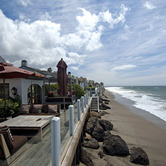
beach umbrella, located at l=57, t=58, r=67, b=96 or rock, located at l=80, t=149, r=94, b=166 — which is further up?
beach umbrella, located at l=57, t=58, r=67, b=96

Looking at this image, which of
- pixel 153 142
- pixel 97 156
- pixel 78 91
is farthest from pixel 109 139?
pixel 78 91

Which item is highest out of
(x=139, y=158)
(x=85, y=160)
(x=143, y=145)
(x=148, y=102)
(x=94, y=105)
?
(x=94, y=105)

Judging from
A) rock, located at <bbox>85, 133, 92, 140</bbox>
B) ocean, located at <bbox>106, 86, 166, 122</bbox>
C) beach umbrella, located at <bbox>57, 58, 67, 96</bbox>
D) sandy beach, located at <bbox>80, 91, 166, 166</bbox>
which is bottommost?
ocean, located at <bbox>106, 86, 166, 122</bbox>

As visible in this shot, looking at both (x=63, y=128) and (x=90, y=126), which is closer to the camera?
(x=63, y=128)

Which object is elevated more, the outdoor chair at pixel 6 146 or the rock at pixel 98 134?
the outdoor chair at pixel 6 146

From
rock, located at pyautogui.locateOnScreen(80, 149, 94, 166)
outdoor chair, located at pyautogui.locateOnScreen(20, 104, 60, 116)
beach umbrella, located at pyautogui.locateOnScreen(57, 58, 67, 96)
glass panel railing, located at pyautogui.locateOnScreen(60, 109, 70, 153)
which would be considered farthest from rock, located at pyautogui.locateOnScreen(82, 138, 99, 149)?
glass panel railing, located at pyautogui.locateOnScreen(60, 109, 70, 153)

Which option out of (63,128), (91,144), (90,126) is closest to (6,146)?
(63,128)

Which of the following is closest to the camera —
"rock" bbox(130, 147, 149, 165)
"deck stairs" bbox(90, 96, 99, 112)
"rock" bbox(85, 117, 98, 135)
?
"rock" bbox(130, 147, 149, 165)

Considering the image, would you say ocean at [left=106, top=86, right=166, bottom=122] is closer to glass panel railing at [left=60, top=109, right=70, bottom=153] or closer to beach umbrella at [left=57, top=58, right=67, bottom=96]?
beach umbrella at [left=57, top=58, right=67, bottom=96]

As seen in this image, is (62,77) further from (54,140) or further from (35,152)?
(35,152)

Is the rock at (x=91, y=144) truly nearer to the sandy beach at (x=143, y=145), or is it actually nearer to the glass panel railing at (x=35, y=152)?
the sandy beach at (x=143, y=145)

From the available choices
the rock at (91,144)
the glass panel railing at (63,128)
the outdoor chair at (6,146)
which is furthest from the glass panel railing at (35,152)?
the rock at (91,144)

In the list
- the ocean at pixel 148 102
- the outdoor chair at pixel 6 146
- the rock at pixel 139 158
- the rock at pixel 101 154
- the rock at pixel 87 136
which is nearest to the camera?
the outdoor chair at pixel 6 146

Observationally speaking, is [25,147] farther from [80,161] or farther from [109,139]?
[109,139]
